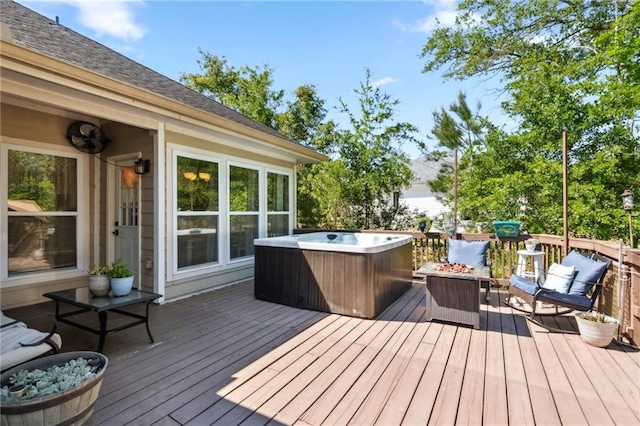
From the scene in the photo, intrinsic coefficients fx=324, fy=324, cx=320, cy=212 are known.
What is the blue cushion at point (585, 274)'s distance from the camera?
327cm

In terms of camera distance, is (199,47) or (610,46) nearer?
(610,46)

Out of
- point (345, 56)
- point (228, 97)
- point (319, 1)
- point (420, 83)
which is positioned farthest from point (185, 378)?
point (228, 97)

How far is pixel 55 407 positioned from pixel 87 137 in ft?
13.5

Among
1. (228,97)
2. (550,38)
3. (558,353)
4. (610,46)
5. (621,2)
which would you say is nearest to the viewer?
(558,353)

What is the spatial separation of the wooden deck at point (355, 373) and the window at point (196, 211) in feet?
3.71

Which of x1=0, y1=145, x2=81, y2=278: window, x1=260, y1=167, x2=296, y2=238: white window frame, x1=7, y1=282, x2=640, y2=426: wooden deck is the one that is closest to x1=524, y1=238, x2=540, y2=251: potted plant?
x1=7, y1=282, x2=640, y2=426: wooden deck

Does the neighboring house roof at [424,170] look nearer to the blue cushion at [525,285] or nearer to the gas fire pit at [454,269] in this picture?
the blue cushion at [525,285]

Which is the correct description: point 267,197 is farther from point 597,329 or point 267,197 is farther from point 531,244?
point 597,329

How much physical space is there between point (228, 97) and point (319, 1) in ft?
26.8

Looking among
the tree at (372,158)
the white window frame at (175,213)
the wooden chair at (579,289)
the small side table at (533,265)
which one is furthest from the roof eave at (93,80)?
the small side table at (533,265)

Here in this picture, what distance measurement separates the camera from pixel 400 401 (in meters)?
2.11

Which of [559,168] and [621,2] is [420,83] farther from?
[559,168]

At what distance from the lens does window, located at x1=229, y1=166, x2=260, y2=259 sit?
5387 mm


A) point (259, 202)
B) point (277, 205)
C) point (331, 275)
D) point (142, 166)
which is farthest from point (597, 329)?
point (142, 166)
